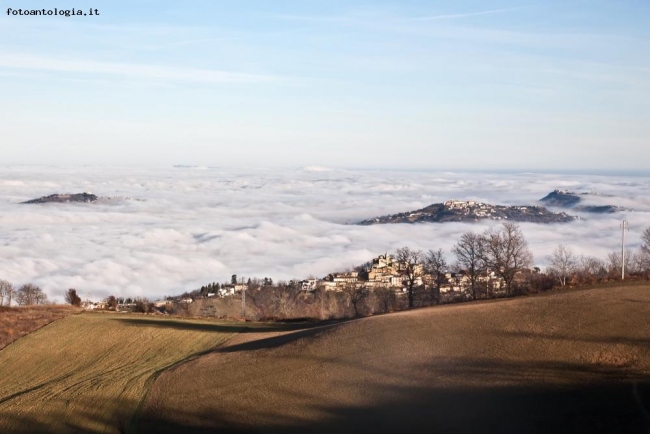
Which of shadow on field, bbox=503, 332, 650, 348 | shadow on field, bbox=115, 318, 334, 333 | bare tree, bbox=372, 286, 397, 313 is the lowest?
bare tree, bbox=372, 286, 397, 313

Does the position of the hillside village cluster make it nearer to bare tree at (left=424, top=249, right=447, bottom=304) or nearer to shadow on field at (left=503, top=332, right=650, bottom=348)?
bare tree at (left=424, top=249, right=447, bottom=304)

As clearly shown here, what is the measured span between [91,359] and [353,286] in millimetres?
39608

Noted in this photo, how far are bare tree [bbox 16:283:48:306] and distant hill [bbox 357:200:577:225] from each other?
76531mm

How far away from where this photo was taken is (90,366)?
103 feet

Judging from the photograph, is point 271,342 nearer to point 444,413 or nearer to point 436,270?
point 444,413

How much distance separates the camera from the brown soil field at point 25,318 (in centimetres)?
3862

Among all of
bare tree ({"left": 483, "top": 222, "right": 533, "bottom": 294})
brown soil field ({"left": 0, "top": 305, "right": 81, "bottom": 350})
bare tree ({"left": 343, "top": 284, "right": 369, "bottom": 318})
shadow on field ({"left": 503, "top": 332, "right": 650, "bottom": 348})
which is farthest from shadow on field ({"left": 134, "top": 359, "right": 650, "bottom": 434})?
bare tree ({"left": 343, "top": 284, "right": 369, "bottom": 318})

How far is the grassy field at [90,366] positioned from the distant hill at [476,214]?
345 ft

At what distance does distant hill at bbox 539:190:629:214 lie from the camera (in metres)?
146

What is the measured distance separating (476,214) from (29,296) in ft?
284

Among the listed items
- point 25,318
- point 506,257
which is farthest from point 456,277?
point 25,318

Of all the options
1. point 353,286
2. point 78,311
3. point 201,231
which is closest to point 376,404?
point 78,311

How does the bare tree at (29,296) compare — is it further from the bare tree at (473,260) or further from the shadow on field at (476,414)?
the shadow on field at (476,414)

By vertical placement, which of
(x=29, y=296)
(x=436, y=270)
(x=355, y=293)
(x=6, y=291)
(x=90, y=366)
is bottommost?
(x=6, y=291)
